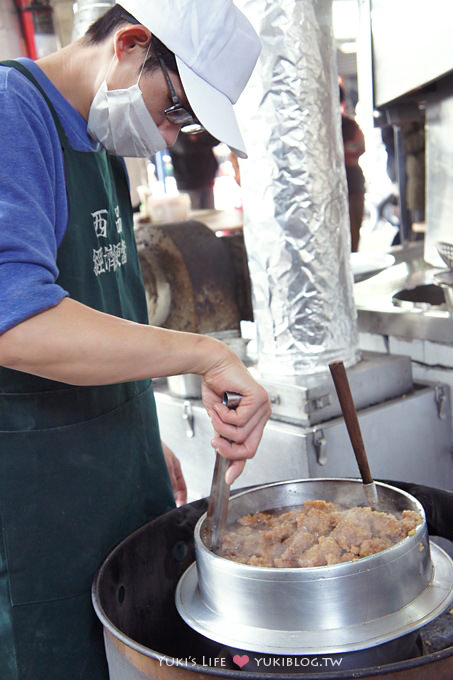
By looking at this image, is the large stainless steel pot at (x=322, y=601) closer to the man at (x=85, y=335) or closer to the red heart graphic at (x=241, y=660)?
the red heart graphic at (x=241, y=660)

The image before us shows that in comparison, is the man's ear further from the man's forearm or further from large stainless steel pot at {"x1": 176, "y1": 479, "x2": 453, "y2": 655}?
large stainless steel pot at {"x1": 176, "y1": 479, "x2": 453, "y2": 655}

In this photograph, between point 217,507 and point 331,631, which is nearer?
point 331,631

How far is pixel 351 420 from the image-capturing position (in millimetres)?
1062

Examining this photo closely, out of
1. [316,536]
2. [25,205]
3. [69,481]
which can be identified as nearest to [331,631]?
[316,536]

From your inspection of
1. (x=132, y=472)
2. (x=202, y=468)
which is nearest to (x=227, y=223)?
(x=202, y=468)

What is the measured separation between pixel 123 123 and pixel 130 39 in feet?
0.41

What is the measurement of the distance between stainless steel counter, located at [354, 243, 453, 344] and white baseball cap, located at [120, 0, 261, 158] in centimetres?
95

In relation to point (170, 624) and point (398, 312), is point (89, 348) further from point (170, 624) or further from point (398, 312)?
point (398, 312)

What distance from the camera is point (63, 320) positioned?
866mm

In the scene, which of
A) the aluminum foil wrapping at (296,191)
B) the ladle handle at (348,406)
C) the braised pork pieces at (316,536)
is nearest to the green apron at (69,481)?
the braised pork pieces at (316,536)

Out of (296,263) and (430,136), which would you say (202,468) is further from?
(430,136)

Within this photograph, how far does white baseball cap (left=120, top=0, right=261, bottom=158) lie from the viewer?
1.00 metres

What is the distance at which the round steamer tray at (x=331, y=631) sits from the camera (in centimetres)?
88

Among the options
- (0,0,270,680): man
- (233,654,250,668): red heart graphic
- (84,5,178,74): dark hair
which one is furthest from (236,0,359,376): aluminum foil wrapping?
(233,654,250,668): red heart graphic
